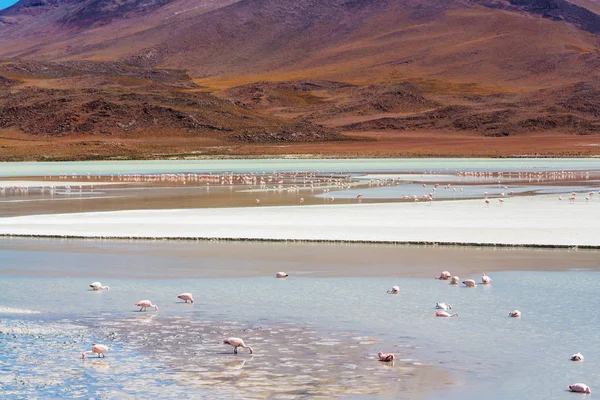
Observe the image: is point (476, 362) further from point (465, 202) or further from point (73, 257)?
point (465, 202)

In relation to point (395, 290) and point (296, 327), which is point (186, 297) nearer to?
point (296, 327)

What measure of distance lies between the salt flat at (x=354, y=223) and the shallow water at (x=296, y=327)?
2.29m

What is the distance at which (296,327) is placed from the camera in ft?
33.6

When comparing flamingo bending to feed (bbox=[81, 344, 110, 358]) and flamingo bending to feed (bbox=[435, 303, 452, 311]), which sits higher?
flamingo bending to feed (bbox=[435, 303, 452, 311])

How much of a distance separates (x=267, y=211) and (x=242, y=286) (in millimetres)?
10906

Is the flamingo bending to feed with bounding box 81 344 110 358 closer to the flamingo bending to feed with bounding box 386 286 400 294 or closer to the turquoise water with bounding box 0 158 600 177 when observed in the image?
the flamingo bending to feed with bounding box 386 286 400 294

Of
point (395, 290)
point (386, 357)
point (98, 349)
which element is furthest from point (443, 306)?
point (98, 349)

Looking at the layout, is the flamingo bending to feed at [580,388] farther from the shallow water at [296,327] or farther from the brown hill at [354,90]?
the brown hill at [354,90]

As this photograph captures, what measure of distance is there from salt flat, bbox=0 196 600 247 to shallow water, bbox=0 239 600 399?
229 cm

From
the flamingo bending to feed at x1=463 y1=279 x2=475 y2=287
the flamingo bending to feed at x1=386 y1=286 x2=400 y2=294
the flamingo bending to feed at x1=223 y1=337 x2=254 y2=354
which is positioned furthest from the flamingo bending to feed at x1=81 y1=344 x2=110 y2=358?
the flamingo bending to feed at x1=463 y1=279 x2=475 y2=287

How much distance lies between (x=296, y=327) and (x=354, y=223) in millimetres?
10375

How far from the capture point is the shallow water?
813cm

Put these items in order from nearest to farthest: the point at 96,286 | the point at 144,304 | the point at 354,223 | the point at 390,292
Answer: the point at 144,304 < the point at 390,292 < the point at 96,286 < the point at 354,223

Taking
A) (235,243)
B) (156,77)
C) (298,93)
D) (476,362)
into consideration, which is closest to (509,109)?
(298,93)
